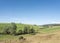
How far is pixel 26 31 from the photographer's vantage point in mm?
96312

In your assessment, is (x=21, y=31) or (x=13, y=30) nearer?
(x=13, y=30)

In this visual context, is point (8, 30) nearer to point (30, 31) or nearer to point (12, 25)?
point (12, 25)

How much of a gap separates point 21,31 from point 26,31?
3829 mm

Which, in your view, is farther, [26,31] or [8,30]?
[26,31]

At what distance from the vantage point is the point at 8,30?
297ft

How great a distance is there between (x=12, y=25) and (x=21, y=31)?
29.7 ft

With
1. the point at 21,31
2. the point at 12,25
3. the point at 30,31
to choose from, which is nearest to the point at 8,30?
the point at 12,25

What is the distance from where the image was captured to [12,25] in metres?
91.2

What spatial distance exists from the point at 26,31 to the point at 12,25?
12.2m

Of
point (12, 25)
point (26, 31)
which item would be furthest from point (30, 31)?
point (12, 25)

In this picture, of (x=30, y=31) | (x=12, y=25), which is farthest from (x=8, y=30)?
(x=30, y=31)

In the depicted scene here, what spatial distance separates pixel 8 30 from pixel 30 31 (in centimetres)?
1748

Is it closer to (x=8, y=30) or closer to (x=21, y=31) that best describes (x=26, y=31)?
(x=21, y=31)

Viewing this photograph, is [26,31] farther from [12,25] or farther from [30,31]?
[12,25]
